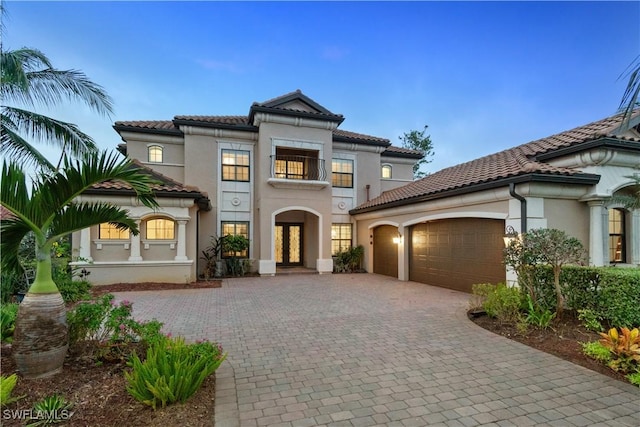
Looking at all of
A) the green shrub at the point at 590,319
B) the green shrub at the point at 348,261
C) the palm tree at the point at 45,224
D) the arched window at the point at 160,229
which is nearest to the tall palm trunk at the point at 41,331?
the palm tree at the point at 45,224

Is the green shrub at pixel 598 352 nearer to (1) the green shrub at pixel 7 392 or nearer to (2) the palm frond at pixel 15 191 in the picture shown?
(1) the green shrub at pixel 7 392

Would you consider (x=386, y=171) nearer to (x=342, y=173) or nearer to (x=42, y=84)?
(x=342, y=173)

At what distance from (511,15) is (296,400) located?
13.2m

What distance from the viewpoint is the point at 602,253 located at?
811cm

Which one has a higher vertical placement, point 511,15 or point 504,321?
point 511,15

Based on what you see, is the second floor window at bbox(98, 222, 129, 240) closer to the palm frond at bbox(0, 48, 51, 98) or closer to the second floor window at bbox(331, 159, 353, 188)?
the palm frond at bbox(0, 48, 51, 98)

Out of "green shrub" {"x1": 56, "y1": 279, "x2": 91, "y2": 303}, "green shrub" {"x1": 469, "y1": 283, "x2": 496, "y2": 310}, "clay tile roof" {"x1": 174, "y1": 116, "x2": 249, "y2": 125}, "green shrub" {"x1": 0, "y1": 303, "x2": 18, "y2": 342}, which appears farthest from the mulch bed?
"clay tile roof" {"x1": 174, "y1": 116, "x2": 249, "y2": 125}

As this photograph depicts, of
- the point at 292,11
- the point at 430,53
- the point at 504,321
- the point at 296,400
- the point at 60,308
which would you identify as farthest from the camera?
the point at 430,53

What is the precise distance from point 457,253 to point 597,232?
353cm

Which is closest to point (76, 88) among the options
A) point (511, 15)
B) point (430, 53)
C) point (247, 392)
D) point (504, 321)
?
point (247, 392)

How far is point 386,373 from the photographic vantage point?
3.93 metres

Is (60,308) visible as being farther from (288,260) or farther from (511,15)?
(511,15)

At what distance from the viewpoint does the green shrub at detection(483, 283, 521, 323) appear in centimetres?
598

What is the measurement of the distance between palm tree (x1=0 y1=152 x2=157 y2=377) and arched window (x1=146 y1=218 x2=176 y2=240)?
782 cm
